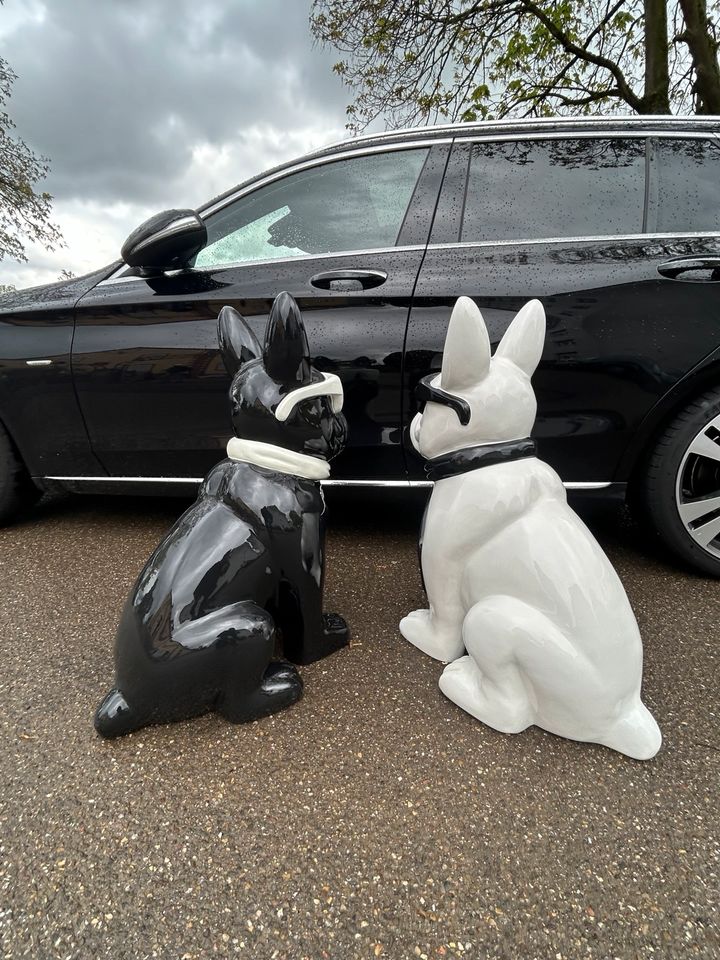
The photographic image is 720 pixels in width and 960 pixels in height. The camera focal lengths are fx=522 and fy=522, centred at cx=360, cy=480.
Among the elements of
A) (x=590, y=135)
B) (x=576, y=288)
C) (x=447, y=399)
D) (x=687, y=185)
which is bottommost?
(x=447, y=399)

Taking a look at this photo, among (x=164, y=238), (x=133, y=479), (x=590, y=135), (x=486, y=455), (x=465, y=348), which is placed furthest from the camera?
(x=133, y=479)

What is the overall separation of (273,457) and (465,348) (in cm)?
58

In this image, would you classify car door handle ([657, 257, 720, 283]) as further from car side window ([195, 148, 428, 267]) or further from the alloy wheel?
car side window ([195, 148, 428, 267])

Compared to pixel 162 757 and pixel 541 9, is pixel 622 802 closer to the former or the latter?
pixel 162 757

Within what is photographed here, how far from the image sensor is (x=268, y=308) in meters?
2.18

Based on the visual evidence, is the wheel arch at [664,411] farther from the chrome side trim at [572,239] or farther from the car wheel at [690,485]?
the chrome side trim at [572,239]

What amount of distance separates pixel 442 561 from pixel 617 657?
489 millimetres

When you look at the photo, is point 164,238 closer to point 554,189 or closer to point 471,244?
point 471,244

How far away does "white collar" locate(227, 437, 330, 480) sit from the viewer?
144 centimetres

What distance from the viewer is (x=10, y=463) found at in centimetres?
252

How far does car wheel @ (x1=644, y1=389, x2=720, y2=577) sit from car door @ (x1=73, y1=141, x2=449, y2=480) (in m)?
1.08

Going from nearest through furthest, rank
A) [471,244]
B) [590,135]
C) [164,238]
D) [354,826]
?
[354,826]
[164,238]
[471,244]
[590,135]

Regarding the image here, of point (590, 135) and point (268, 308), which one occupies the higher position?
point (590, 135)

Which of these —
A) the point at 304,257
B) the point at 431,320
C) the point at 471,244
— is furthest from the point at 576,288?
the point at 304,257
